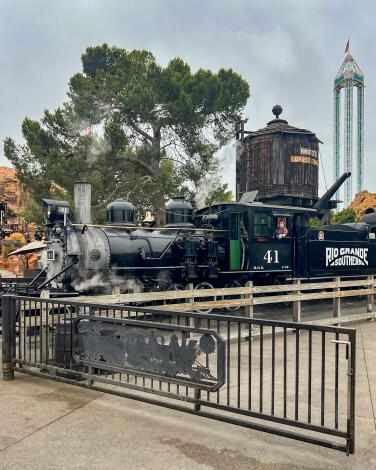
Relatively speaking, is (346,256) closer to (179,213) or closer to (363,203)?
(179,213)

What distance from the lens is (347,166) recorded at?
290 ft

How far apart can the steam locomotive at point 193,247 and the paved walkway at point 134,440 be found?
5384 millimetres

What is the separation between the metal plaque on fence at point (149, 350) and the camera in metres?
3.99

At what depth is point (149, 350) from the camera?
438 centimetres

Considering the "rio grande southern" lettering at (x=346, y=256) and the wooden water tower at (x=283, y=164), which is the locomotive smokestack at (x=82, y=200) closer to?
the "rio grande southern" lettering at (x=346, y=256)

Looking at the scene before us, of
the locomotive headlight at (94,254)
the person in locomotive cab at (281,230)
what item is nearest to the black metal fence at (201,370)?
the locomotive headlight at (94,254)

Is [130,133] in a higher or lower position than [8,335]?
higher

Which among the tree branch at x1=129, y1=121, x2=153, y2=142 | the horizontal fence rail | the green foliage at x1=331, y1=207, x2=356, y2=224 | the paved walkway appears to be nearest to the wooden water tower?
the tree branch at x1=129, y1=121, x2=153, y2=142

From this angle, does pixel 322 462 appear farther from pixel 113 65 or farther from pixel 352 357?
pixel 113 65

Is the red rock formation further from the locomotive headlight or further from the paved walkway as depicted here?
the paved walkway

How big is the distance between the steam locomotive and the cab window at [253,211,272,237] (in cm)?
3

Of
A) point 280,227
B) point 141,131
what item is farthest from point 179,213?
point 141,131

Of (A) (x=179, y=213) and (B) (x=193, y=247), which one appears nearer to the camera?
(B) (x=193, y=247)

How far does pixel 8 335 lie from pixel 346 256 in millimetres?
12023
